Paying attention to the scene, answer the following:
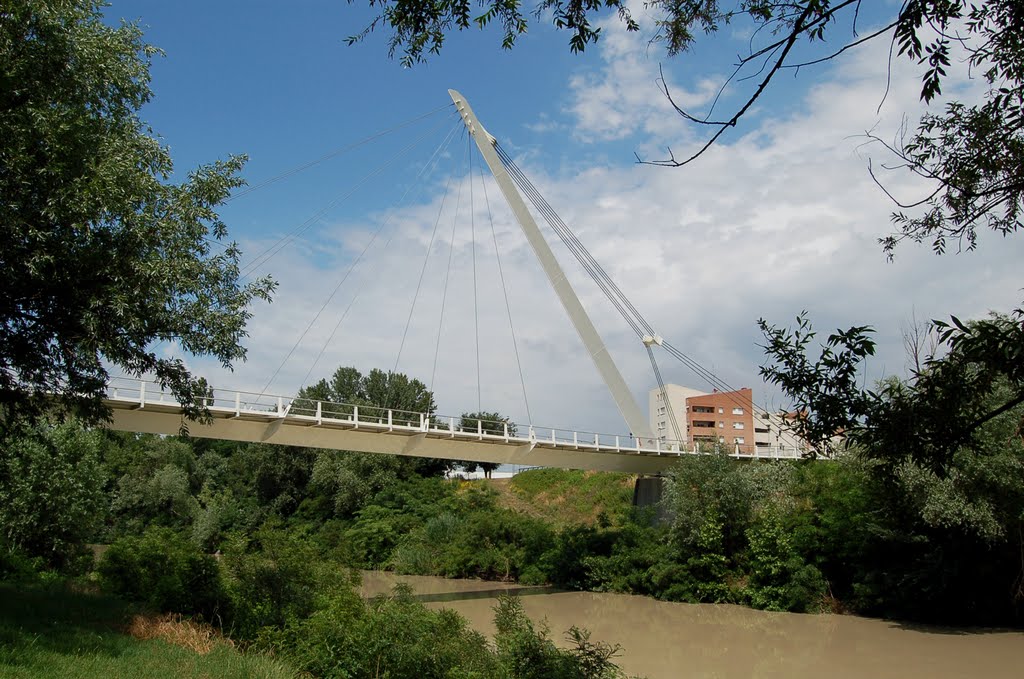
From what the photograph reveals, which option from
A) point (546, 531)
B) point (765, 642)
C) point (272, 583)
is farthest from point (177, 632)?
point (546, 531)

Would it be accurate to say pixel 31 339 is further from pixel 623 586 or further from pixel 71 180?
pixel 623 586

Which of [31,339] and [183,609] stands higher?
[31,339]

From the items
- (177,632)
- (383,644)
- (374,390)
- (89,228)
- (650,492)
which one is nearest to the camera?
(89,228)

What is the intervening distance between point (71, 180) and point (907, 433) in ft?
29.8

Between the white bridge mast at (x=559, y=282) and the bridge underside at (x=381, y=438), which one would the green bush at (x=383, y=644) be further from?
the white bridge mast at (x=559, y=282)

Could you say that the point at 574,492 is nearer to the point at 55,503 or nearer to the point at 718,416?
the point at 55,503

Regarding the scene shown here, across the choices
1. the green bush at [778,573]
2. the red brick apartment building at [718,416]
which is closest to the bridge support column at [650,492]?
the green bush at [778,573]

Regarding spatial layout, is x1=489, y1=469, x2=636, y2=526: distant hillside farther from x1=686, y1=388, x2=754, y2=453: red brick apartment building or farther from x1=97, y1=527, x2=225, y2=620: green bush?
x1=686, y1=388, x2=754, y2=453: red brick apartment building

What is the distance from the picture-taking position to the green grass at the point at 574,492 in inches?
1635

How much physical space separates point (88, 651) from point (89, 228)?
5.59 m

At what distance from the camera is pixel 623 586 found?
97.5 ft

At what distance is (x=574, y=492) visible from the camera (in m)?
45.4

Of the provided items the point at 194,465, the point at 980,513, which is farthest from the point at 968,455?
the point at 194,465

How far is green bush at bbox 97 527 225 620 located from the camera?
15.0m
